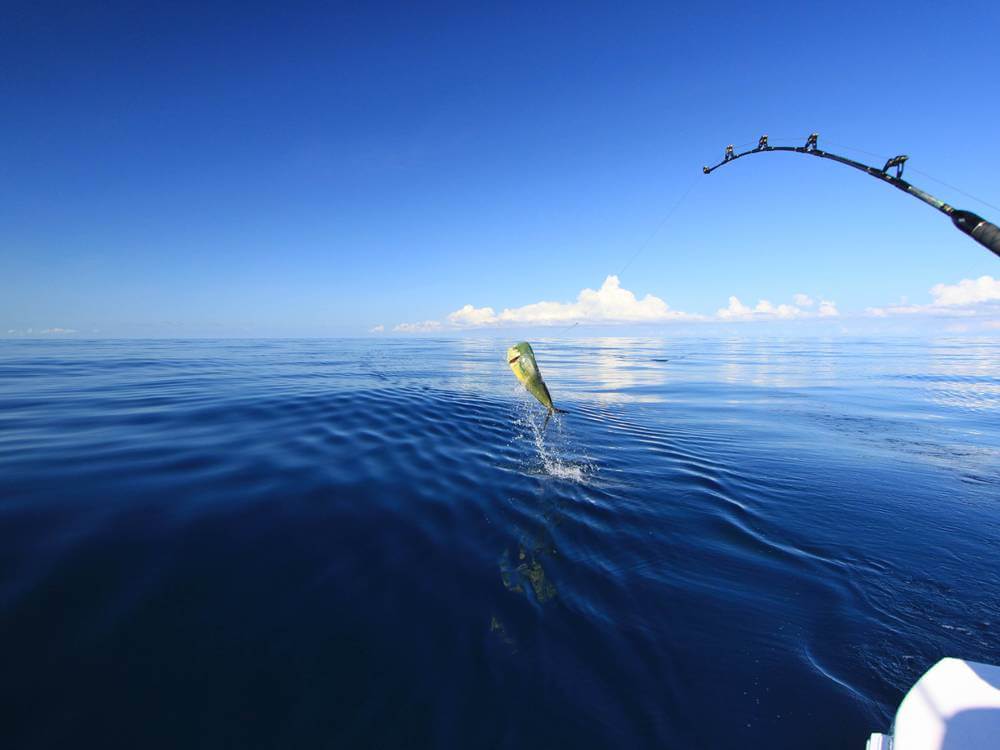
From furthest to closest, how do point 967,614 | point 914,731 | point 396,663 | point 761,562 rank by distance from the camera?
point 761,562 < point 967,614 < point 396,663 < point 914,731

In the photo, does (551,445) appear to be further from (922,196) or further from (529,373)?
(922,196)

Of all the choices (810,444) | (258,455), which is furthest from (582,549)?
(810,444)

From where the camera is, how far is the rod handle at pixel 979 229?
3662 mm

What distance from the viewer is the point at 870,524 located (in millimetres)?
5570

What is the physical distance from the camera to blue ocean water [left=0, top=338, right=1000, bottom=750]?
2.61 meters

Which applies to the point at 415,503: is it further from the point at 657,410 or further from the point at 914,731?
the point at 657,410

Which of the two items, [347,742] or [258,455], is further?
[258,455]

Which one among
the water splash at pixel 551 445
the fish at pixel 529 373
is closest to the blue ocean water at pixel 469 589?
the water splash at pixel 551 445

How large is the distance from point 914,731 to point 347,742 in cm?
323

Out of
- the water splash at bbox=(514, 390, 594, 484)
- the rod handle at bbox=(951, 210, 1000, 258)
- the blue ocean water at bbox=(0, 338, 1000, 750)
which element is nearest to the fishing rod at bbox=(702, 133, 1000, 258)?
the rod handle at bbox=(951, 210, 1000, 258)

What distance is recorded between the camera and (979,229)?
12.3 ft

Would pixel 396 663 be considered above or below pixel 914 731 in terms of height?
below

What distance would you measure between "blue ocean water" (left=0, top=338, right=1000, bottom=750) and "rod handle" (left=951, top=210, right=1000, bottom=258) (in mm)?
3728

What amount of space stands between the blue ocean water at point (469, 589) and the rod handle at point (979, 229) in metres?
3.73
